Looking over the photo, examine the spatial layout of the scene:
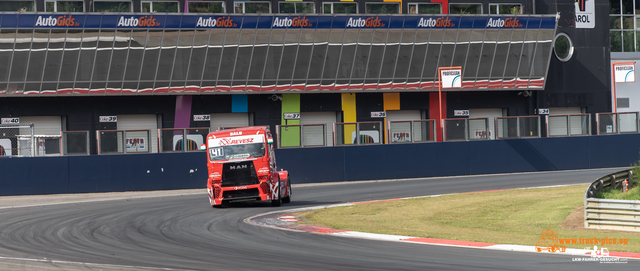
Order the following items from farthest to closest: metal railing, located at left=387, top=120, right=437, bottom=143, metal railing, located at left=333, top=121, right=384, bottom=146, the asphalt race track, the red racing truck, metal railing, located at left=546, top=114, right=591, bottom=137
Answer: metal railing, located at left=546, top=114, right=591, bottom=137
metal railing, located at left=387, top=120, right=437, bottom=143
metal railing, located at left=333, top=121, right=384, bottom=146
the red racing truck
the asphalt race track

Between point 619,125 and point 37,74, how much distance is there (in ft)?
97.4

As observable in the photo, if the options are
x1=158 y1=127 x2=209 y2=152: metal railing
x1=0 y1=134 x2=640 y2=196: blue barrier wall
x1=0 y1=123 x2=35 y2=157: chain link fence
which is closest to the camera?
x1=0 y1=123 x2=35 y2=157: chain link fence

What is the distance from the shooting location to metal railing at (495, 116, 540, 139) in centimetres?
3284

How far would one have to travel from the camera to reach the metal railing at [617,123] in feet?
112

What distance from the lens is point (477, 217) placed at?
1653 centimetres

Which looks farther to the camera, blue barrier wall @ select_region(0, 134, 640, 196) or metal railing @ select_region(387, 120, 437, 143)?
metal railing @ select_region(387, 120, 437, 143)

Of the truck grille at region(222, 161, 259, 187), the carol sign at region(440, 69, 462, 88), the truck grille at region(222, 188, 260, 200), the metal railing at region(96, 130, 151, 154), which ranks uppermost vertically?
the carol sign at region(440, 69, 462, 88)

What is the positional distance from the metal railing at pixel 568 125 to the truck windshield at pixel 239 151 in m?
18.7

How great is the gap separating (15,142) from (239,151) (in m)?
12.5

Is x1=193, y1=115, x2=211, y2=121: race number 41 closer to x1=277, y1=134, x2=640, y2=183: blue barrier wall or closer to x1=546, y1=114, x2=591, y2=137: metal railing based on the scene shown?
x1=277, y1=134, x2=640, y2=183: blue barrier wall

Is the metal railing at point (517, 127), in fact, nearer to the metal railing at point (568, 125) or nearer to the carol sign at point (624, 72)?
the metal railing at point (568, 125)

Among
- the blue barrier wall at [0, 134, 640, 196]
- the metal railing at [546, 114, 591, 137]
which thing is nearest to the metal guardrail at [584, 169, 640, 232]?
the blue barrier wall at [0, 134, 640, 196]

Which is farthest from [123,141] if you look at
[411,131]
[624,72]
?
[624,72]

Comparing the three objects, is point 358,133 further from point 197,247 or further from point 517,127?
point 197,247
